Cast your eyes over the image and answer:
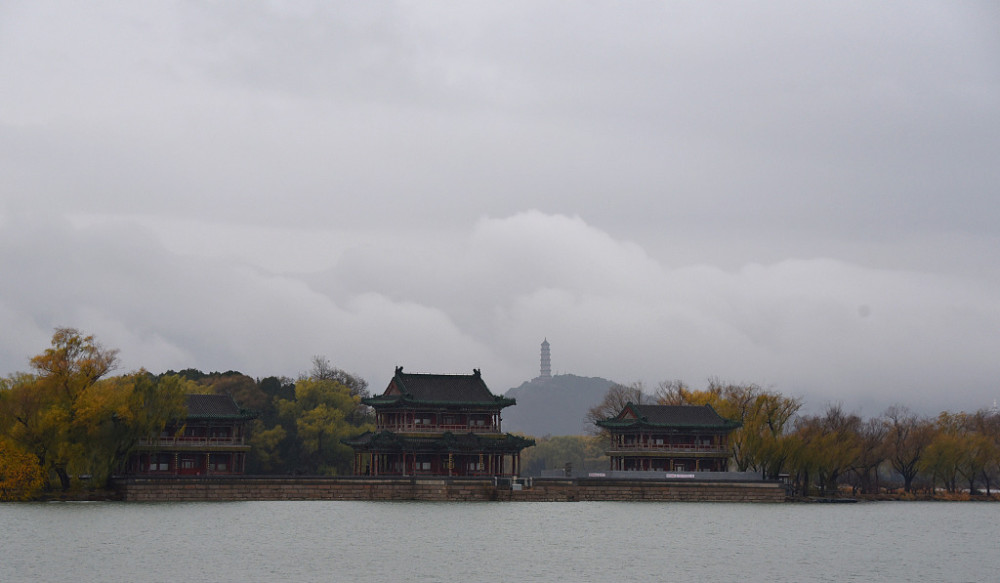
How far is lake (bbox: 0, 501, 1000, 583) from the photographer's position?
54938 millimetres

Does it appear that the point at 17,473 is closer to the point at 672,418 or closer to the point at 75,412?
the point at 75,412

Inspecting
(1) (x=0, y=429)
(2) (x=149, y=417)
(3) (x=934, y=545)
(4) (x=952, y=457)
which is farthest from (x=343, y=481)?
(4) (x=952, y=457)

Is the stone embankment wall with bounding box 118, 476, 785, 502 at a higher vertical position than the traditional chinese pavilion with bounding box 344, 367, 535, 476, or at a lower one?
lower

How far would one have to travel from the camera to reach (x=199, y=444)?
107 meters

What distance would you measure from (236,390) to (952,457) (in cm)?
7944

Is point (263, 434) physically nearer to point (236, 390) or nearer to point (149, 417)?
point (236, 390)

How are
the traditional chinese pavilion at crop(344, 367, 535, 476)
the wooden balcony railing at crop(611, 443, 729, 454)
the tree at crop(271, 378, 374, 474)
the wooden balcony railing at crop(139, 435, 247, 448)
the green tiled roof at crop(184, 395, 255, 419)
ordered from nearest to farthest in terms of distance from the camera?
1. the wooden balcony railing at crop(139, 435, 247, 448)
2. the green tiled roof at crop(184, 395, 255, 419)
3. the traditional chinese pavilion at crop(344, 367, 535, 476)
4. the wooden balcony railing at crop(611, 443, 729, 454)
5. the tree at crop(271, 378, 374, 474)

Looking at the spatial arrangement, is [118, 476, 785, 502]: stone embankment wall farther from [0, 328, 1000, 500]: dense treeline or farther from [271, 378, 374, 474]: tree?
[271, 378, 374, 474]: tree

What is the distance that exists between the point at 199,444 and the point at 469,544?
159 feet

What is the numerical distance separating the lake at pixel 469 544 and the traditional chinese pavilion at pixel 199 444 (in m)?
16.6

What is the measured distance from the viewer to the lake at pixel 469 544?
54938mm

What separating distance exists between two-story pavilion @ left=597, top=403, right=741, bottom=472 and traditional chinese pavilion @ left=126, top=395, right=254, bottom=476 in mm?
37323

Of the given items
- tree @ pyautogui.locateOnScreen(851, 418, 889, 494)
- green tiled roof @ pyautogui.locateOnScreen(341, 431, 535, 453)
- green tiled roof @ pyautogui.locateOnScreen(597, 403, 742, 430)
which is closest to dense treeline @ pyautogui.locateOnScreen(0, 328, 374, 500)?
green tiled roof @ pyautogui.locateOnScreen(341, 431, 535, 453)

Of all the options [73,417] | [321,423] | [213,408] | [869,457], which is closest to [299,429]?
[321,423]
